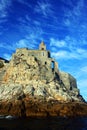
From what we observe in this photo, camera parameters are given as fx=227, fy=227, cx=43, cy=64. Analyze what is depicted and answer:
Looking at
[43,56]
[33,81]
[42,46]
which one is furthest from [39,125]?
[42,46]

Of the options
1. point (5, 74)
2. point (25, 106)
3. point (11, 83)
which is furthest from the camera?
point (5, 74)

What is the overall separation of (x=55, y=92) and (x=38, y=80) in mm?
8047

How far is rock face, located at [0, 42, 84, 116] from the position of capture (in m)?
77.2

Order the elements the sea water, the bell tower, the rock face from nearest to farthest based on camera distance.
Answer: the sea water, the rock face, the bell tower

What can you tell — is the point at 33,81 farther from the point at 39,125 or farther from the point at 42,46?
the point at 39,125

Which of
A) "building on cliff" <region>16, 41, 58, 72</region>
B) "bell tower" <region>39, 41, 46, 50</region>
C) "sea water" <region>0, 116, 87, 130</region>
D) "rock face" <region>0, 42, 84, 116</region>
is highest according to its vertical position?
"bell tower" <region>39, 41, 46, 50</region>

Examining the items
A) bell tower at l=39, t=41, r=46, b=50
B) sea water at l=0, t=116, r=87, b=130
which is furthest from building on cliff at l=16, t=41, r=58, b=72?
sea water at l=0, t=116, r=87, b=130

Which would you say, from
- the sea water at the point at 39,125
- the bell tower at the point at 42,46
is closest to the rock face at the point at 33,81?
the bell tower at the point at 42,46

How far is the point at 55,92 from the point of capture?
270 feet

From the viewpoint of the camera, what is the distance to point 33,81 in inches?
3339

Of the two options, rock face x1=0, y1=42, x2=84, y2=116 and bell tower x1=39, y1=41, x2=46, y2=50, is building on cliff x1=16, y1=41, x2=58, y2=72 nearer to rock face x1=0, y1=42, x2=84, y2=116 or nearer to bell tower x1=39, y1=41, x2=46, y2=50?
rock face x1=0, y1=42, x2=84, y2=116

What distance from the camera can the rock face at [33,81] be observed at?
77250mm

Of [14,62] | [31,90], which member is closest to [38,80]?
[31,90]

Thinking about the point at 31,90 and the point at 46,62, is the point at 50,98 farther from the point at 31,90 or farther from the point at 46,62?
the point at 46,62
